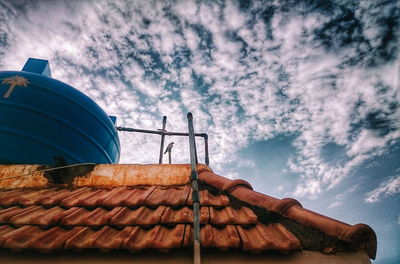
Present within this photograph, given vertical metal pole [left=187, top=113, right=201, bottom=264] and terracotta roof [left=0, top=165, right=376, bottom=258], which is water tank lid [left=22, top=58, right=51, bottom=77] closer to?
terracotta roof [left=0, top=165, right=376, bottom=258]

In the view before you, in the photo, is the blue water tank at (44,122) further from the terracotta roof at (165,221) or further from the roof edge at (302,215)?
the roof edge at (302,215)

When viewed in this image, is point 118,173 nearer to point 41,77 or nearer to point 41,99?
point 41,99

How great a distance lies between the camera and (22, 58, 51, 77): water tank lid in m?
4.72

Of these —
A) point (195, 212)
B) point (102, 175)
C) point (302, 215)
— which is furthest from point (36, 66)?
point (302, 215)

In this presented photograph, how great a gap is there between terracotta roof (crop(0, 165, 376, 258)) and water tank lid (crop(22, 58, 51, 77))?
10.6 ft

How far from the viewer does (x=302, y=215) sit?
1.78 metres

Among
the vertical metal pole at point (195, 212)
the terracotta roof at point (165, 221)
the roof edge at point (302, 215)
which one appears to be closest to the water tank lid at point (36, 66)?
the terracotta roof at point (165, 221)

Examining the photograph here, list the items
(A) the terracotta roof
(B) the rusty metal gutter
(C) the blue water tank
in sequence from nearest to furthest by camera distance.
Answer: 1. (A) the terracotta roof
2. (B) the rusty metal gutter
3. (C) the blue water tank

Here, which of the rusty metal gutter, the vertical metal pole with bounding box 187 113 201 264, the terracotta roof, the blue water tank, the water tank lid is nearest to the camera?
the vertical metal pole with bounding box 187 113 201 264

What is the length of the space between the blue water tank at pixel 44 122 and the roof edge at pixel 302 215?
2.67 meters

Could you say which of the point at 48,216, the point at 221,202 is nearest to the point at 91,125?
the point at 48,216

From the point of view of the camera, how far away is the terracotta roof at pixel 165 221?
1534 millimetres

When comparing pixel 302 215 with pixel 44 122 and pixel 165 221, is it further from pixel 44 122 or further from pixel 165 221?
pixel 44 122

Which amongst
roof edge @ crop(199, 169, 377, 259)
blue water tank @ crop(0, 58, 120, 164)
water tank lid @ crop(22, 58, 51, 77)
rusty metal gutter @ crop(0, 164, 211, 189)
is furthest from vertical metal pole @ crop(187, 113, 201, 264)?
water tank lid @ crop(22, 58, 51, 77)
